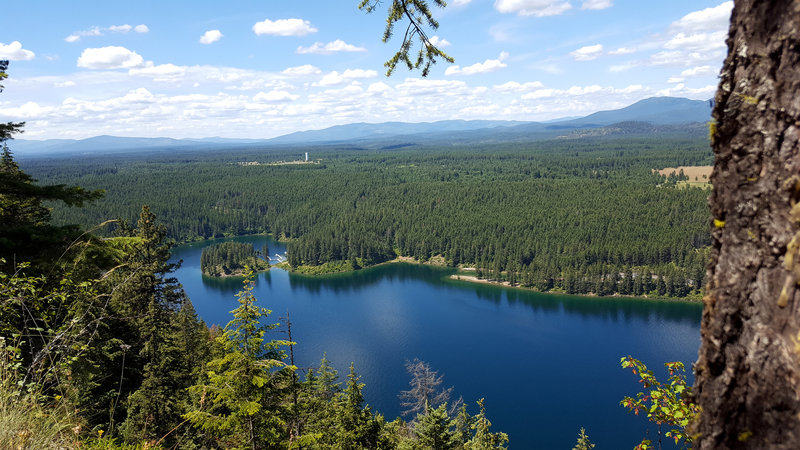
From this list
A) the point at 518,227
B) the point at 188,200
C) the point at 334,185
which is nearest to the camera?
the point at 518,227

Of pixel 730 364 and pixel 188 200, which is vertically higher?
pixel 730 364

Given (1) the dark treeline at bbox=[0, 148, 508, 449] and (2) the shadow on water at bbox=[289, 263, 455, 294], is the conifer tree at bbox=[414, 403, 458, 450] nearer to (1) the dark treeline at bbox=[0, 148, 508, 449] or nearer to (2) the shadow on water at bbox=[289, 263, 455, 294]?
(1) the dark treeline at bbox=[0, 148, 508, 449]

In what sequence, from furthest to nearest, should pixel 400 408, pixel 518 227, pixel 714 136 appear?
1. pixel 518 227
2. pixel 400 408
3. pixel 714 136

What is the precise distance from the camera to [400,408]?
32.6 meters

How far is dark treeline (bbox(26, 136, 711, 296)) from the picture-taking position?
2657 inches

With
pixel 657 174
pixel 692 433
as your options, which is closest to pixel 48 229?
pixel 692 433

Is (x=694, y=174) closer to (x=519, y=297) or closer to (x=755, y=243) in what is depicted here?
(x=519, y=297)

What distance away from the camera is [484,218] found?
99125 mm

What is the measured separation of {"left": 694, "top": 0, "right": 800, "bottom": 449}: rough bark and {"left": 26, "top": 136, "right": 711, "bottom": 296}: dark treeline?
2537 inches

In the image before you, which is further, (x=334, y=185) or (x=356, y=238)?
(x=334, y=185)

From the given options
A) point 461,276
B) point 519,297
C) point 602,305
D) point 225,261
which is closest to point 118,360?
point 519,297

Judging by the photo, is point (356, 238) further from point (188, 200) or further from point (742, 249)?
point (742, 249)

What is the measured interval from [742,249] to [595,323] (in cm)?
5315


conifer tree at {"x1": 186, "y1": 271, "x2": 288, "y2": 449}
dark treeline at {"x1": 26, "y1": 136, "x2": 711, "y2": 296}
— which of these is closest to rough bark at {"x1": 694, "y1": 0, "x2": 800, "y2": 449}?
conifer tree at {"x1": 186, "y1": 271, "x2": 288, "y2": 449}
